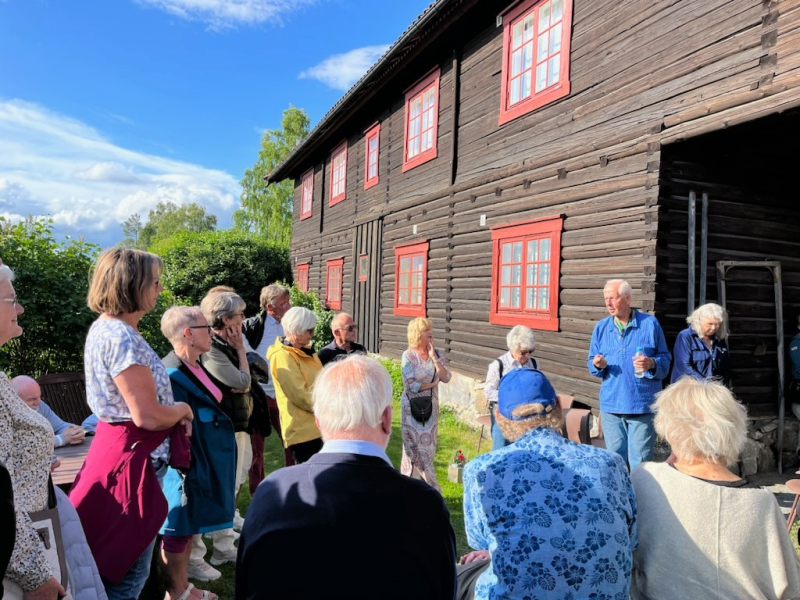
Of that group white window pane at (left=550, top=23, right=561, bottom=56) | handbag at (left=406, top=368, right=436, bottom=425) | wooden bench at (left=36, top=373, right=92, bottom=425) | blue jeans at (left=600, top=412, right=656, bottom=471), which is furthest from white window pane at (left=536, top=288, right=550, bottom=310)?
wooden bench at (left=36, top=373, right=92, bottom=425)

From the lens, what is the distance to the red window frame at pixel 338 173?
14.4m

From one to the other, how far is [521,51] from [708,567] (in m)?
6.95

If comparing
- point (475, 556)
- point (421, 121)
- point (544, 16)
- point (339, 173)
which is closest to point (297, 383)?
point (475, 556)

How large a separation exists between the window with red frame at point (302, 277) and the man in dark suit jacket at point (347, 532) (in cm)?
1618

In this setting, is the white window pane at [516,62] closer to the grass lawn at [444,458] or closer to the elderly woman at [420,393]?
the elderly woman at [420,393]

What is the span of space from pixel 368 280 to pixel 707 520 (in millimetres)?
10759

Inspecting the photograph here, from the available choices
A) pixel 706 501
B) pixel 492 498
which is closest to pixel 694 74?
pixel 706 501

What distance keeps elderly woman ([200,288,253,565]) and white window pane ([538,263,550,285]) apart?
4.28 m

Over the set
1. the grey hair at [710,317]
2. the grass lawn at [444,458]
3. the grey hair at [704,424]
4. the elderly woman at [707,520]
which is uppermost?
the grey hair at [710,317]

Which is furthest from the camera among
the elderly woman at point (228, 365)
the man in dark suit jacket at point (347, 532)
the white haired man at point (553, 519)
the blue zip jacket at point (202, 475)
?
the elderly woman at point (228, 365)

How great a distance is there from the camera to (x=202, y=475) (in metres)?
2.83

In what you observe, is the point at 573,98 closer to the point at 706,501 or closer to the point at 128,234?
the point at 706,501

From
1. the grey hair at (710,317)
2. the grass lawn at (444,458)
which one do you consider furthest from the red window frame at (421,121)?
the grey hair at (710,317)

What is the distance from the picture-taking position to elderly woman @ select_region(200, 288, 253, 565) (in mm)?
3280
